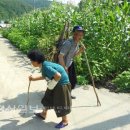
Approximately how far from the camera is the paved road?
6.25 m

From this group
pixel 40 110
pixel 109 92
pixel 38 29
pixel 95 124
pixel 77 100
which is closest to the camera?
pixel 95 124

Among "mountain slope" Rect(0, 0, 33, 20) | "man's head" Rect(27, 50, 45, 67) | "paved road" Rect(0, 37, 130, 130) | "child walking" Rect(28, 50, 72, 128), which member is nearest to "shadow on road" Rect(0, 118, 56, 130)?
"paved road" Rect(0, 37, 130, 130)

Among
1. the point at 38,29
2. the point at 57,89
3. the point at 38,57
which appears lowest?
the point at 38,29

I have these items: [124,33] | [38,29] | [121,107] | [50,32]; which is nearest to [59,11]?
[50,32]

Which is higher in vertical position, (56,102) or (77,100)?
(56,102)

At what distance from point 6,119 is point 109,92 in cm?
266

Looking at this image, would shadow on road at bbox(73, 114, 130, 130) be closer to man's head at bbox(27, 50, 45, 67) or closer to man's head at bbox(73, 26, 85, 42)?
man's head at bbox(27, 50, 45, 67)

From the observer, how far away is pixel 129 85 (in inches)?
330

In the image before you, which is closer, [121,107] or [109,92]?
[121,107]

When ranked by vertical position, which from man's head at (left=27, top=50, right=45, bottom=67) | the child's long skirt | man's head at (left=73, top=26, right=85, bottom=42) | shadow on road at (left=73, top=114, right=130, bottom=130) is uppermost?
man's head at (left=73, top=26, right=85, bottom=42)

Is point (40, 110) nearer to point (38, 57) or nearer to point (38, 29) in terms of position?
point (38, 57)

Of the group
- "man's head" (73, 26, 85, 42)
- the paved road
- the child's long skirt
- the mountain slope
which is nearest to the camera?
the child's long skirt

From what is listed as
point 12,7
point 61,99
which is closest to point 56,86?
point 61,99

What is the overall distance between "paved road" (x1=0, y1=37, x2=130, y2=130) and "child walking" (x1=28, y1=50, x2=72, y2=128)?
358 millimetres
